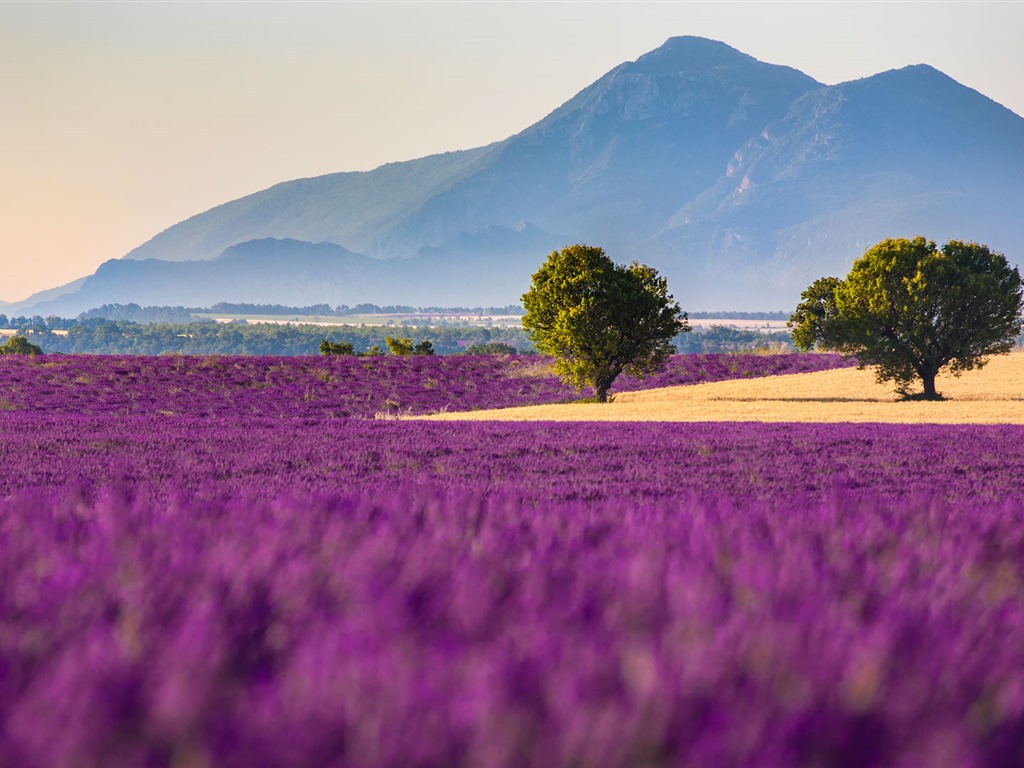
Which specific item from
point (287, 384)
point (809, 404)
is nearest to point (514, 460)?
point (809, 404)

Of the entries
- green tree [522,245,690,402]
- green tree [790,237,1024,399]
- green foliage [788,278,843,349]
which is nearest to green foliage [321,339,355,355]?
green tree [522,245,690,402]

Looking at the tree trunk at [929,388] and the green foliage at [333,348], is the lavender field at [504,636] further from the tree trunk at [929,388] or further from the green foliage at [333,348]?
the green foliage at [333,348]

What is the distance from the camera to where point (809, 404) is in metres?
43.2

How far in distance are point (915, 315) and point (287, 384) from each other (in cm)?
2695

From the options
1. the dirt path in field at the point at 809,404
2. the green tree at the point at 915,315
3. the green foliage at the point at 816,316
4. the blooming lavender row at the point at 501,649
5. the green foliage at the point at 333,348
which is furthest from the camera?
the green foliage at the point at 333,348

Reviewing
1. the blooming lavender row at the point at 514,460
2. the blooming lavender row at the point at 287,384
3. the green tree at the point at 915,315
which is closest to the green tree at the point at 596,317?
the blooming lavender row at the point at 287,384

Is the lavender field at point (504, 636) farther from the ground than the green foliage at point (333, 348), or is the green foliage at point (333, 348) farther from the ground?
the lavender field at point (504, 636)

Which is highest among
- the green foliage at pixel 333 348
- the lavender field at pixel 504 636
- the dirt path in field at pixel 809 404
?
the lavender field at pixel 504 636

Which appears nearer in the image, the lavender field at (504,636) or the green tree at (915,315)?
the lavender field at (504,636)

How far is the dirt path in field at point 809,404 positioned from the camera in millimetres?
35531

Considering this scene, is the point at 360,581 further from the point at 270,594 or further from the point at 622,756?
the point at 622,756

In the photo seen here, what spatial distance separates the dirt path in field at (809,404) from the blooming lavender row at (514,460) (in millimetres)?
9810

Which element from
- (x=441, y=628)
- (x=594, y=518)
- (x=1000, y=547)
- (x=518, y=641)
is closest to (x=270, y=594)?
(x=441, y=628)

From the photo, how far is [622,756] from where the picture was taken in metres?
1.49
